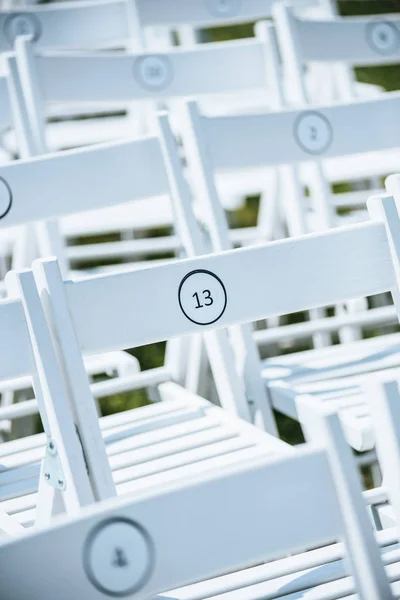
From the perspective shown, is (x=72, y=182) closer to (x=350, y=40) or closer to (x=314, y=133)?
(x=314, y=133)

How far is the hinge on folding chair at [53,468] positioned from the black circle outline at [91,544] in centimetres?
39

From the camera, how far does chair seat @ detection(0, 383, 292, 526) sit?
161 cm

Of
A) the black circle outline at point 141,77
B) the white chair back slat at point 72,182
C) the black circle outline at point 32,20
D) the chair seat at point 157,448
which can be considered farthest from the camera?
the black circle outline at point 32,20

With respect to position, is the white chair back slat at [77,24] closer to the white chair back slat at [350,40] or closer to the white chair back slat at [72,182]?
the white chair back slat at [350,40]

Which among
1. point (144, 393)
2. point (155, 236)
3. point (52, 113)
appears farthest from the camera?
point (155, 236)

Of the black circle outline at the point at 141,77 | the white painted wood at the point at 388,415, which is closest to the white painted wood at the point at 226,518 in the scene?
the white painted wood at the point at 388,415

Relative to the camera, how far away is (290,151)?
2.04 metres

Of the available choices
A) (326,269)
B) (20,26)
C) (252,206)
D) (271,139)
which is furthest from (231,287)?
(252,206)

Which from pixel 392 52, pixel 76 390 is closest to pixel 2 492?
pixel 76 390

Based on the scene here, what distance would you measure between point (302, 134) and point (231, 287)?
70 centimetres

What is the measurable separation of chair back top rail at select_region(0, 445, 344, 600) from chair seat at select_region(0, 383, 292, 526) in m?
0.61

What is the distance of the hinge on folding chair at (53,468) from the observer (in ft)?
4.30

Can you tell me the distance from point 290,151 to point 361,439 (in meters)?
0.77

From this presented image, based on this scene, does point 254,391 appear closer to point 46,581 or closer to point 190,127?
point 190,127
